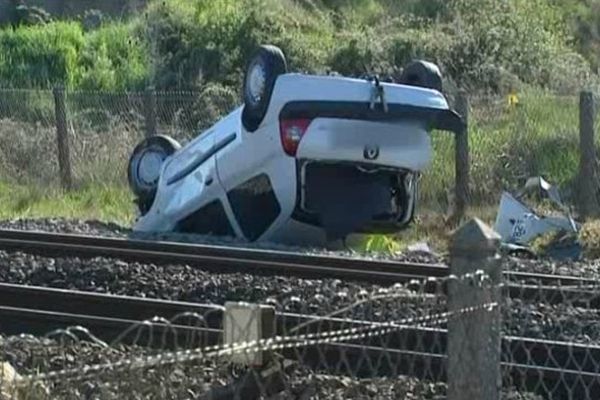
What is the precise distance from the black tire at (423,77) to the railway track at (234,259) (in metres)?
3.07

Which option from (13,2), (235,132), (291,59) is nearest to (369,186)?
(235,132)

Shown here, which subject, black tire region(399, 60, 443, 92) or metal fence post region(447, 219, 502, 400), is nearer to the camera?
metal fence post region(447, 219, 502, 400)

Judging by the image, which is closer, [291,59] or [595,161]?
[595,161]

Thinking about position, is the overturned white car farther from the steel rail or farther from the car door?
the steel rail

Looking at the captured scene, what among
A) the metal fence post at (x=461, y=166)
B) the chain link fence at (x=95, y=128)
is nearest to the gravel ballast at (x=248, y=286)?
the metal fence post at (x=461, y=166)

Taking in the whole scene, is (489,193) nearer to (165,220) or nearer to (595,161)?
(595,161)

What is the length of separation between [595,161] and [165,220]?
249 inches

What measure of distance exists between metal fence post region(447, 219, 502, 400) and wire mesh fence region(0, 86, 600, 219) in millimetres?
16808

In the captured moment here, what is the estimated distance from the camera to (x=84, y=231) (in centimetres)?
1967

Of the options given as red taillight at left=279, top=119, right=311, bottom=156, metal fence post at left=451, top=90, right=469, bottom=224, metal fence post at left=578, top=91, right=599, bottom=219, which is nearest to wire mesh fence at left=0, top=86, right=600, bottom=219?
metal fence post at left=451, top=90, right=469, bottom=224

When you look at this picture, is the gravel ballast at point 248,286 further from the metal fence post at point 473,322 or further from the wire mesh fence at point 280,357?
the metal fence post at point 473,322

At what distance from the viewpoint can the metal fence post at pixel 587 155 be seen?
21922 mm

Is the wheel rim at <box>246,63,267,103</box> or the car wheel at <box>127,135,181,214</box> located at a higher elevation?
the wheel rim at <box>246,63,267,103</box>

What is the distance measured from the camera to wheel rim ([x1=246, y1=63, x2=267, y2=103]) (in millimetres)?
17578
